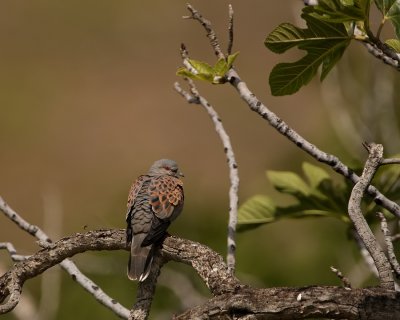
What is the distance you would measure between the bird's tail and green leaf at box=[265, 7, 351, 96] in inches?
39.8

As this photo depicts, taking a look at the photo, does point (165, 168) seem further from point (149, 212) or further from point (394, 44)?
point (394, 44)

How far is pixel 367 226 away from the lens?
251 centimetres

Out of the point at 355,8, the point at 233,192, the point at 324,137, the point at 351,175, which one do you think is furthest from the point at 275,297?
the point at 324,137

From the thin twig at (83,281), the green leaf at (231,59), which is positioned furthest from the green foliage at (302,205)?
the green leaf at (231,59)

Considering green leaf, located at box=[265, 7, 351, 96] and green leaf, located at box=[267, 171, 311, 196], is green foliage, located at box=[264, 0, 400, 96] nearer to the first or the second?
green leaf, located at box=[265, 7, 351, 96]

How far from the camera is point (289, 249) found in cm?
741

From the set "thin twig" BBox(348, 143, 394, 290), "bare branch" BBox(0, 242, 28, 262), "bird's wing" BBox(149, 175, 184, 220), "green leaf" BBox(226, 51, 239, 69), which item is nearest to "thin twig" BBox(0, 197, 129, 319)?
"bare branch" BBox(0, 242, 28, 262)

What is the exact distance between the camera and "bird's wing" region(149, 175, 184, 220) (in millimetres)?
4449

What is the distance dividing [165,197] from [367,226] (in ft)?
7.21

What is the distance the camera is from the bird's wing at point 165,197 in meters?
4.45

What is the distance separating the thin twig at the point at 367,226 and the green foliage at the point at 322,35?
437mm

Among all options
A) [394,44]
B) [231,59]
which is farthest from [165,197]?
[394,44]

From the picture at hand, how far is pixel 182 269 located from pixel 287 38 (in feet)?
10.8

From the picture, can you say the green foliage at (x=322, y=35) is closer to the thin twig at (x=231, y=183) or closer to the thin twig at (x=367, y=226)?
the thin twig at (x=367, y=226)
